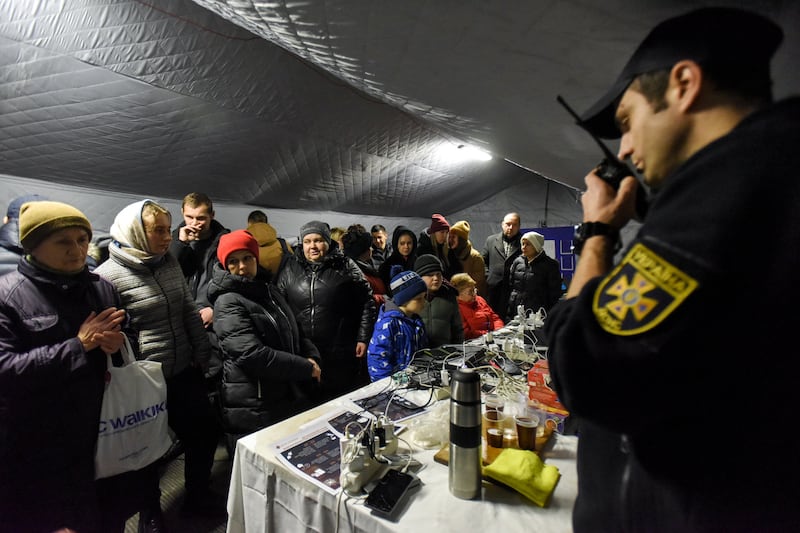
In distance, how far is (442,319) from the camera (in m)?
2.04

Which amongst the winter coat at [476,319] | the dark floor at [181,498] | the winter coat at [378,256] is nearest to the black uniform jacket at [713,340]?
the dark floor at [181,498]

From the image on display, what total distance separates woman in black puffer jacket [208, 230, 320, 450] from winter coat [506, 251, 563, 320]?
6.71ft

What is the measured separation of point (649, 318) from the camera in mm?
386

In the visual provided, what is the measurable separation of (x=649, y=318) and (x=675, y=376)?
7 centimetres

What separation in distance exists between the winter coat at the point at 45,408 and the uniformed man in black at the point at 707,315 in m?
1.36

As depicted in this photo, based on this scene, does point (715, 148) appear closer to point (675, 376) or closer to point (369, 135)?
point (675, 376)

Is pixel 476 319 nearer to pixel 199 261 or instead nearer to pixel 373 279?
pixel 373 279

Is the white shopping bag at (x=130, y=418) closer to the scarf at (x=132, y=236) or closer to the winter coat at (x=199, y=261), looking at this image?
the scarf at (x=132, y=236)

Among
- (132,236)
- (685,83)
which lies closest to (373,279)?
(132,236)

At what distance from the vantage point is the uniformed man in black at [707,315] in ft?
1.21

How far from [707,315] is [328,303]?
1.77 meters

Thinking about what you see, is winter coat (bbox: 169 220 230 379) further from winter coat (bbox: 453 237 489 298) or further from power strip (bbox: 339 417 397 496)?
winter coat (bbox: 453 237 489 298)

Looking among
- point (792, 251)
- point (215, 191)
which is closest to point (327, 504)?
point (792, 251)

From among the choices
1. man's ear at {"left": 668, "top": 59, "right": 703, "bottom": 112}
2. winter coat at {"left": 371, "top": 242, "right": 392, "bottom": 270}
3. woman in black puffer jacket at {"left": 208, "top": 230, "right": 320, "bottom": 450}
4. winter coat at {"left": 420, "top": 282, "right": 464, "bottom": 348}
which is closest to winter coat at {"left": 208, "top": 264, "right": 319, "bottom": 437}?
woman in black puffer jacket at {"left": 208, "top": 230, "right": 320, "bottom": 450}
